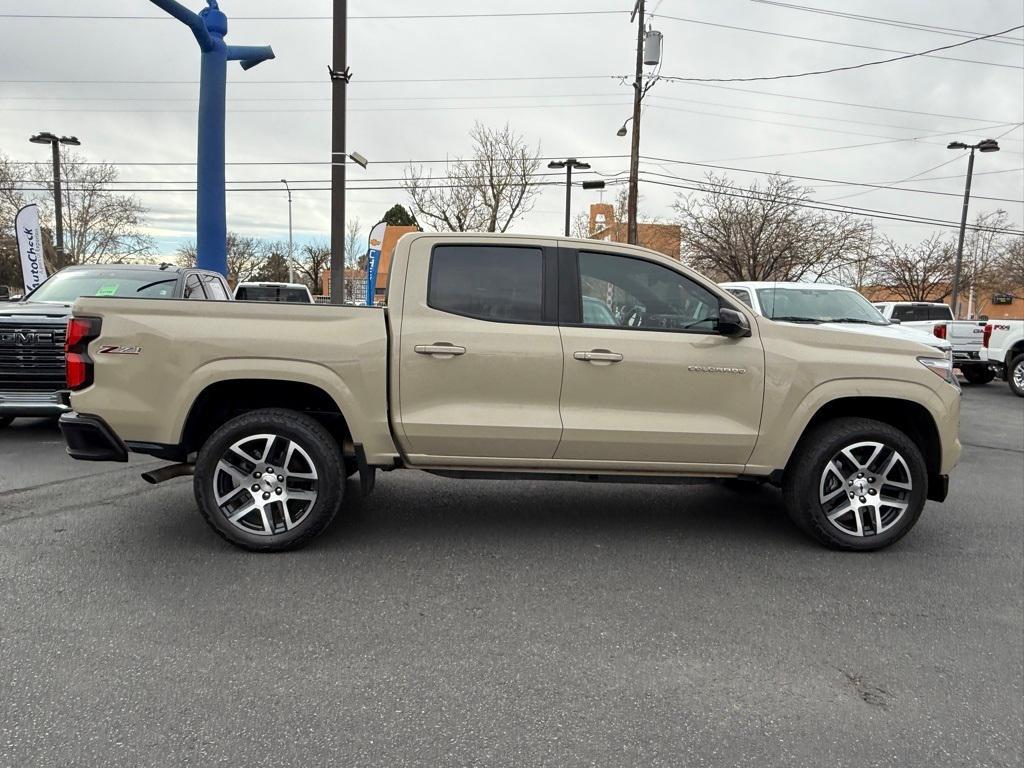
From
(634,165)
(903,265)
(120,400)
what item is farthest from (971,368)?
(903,265)

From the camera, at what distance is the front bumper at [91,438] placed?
A: 4066 mm

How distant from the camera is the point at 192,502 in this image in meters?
5.30

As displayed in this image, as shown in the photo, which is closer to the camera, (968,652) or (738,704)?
(738,704)

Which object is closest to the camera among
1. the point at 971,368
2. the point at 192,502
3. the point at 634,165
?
the point at 192,502

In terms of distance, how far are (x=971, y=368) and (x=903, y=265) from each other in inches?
951

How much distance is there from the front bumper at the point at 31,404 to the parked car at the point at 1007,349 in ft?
52.7

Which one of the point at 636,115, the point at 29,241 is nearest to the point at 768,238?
the point at 636,115

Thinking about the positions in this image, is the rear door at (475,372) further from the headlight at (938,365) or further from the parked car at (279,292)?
the parked car at (279,292)

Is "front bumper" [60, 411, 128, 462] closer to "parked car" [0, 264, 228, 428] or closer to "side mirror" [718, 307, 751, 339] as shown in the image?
"parked car" [0, 264, 228, 428]

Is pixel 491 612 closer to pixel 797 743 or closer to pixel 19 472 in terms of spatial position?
pixel 797 743

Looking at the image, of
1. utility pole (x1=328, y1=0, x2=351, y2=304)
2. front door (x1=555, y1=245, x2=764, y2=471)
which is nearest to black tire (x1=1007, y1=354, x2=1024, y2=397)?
front door (x1=555, y1=245, x2=764, y2=471)

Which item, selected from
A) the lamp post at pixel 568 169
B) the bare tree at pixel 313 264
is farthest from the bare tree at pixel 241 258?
the lamp post at pixel 568 169

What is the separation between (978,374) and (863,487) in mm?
14755

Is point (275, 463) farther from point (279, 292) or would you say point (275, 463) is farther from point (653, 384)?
point (279, 292)
